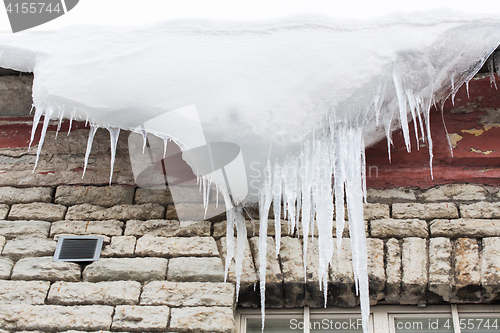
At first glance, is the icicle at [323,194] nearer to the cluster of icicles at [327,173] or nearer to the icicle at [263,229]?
the cluster of icicles at [327,173]

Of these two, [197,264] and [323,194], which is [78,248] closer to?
[197,264]

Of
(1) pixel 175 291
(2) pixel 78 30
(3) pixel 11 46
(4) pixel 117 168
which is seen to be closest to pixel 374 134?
(1) pixel 175 291

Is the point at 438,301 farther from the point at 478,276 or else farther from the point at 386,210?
the point at 386,210

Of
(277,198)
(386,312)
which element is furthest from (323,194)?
(386,312)

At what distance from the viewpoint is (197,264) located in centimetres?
230

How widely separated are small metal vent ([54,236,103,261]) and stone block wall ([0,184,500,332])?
1.4 inches

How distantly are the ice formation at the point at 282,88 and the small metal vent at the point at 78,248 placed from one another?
0.60 meters

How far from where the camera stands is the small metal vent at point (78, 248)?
7.62 ft

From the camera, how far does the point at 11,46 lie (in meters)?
2.26

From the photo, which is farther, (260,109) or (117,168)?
(117,168)

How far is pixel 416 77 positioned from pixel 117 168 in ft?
5.59

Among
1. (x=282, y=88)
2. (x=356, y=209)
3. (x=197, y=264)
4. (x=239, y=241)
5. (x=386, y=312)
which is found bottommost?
(x=386, y=312)

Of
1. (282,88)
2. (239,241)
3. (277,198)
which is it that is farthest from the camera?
(239,241)

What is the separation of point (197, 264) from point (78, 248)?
2.03 ft
